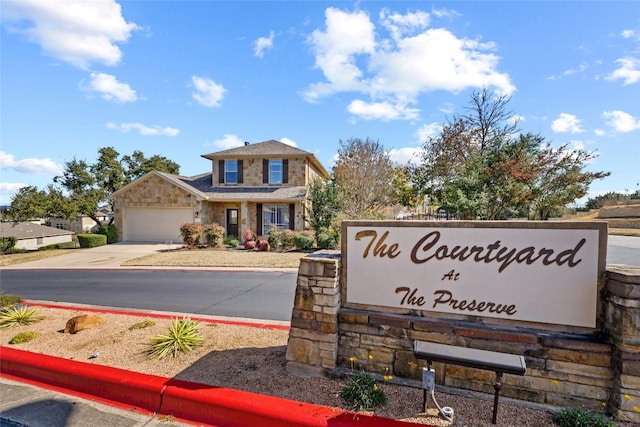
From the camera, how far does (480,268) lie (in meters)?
3.31

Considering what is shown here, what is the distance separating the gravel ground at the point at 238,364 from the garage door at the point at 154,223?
14.3m

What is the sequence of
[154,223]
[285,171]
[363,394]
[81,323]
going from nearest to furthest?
1. [363,394]
2. [81,323]
3. [154,223]
4. [285,171]

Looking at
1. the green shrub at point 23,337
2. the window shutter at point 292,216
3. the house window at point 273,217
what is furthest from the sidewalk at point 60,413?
the house window at point 273,217

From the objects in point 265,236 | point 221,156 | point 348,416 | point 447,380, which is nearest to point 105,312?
point 348,416

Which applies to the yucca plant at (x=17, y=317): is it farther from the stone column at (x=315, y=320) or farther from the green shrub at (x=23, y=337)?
the stone column at (x=315, y=320)

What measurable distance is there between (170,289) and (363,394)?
24.2 feet

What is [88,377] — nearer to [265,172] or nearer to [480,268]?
[480,268]

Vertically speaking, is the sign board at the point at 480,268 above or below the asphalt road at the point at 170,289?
above

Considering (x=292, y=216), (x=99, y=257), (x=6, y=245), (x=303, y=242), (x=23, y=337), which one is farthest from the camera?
(x=292, y=216)

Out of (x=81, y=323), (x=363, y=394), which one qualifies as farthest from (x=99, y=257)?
(x=363, y=394)

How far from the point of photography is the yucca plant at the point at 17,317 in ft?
18.4

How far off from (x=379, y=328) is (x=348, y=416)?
3.29ft

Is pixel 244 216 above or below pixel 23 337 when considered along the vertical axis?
above

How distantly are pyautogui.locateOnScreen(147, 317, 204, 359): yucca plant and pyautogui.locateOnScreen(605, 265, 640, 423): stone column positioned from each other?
4831 millimetres
